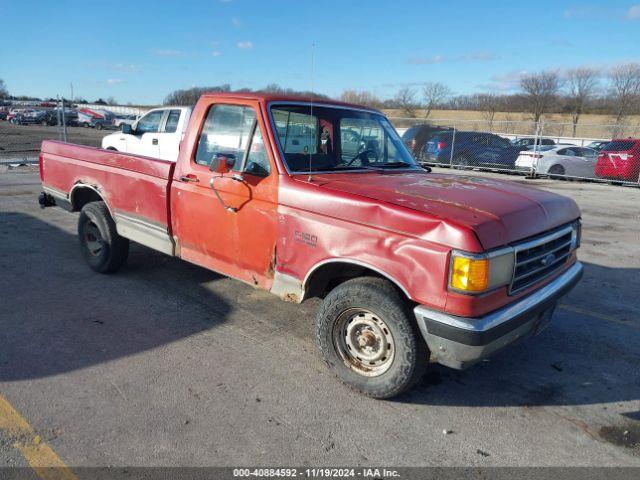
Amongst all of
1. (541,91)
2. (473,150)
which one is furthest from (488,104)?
(473,150)

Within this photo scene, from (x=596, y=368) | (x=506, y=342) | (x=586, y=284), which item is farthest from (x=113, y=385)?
(x=586, y=284)

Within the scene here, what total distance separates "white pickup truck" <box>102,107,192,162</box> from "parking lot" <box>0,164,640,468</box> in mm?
5859

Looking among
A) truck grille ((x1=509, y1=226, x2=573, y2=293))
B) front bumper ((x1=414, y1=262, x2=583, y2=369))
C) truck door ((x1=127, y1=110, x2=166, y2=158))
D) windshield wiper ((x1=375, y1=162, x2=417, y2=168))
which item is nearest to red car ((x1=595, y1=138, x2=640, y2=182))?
truck door ((x1=127, y1=110, x2=166, y2=158))

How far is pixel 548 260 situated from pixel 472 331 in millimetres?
1062

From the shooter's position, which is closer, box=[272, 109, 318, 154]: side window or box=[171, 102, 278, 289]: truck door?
box=[171, 102, 278, 289]: truck door

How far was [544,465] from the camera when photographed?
2.86m

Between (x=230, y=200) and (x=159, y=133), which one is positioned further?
(x=159, y=133)

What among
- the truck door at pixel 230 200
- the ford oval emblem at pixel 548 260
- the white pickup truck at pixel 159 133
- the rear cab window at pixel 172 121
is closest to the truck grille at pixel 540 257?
the ford oval emblem at pixel 548 260

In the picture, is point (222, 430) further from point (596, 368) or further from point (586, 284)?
point (586, 284)

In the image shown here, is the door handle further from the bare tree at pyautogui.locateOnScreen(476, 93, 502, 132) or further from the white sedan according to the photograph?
the bare tree at pyautogui.locateOnScreen(476, 93, 502, 132)

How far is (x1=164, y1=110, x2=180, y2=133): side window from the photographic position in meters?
11.1

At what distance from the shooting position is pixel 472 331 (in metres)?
2.89

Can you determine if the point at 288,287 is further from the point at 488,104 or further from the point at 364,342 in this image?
the point at 488,104

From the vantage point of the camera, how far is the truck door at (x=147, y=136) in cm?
1135
